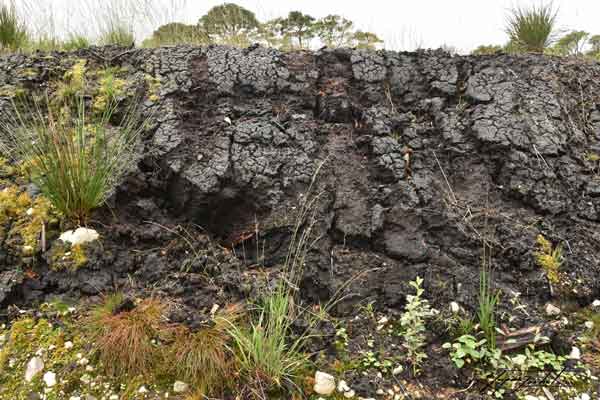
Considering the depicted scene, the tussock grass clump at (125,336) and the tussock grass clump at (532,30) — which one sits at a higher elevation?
the tussock grass clump at (532,30)

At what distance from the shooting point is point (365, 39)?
4.41 m

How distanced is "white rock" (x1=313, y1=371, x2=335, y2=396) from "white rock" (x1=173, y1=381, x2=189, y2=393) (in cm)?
59

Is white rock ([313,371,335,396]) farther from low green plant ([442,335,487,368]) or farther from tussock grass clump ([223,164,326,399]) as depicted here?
low green plant ([442,335,487,368])

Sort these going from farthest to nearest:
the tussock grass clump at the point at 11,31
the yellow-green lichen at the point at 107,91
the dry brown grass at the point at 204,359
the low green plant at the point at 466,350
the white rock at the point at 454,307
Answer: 1. the tussock grass clump at the point at 11,31
2. the yellow-green lichen at the point at 107,91
3. the white rock at the point at 454,307
4. the low green plant at the point at 466,350
5. the dry brown grass at the point at 204,359

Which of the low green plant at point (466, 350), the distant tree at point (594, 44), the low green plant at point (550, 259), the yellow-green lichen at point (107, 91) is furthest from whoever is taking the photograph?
the distant tree at point (594, 44)

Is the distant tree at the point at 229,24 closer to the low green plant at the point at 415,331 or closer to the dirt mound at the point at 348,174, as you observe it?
the dirt mound at the point at 348,174

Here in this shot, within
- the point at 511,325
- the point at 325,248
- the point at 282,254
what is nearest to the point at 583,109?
the point at 511,325

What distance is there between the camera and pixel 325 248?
261 cm

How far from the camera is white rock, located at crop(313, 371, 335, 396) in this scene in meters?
1.92

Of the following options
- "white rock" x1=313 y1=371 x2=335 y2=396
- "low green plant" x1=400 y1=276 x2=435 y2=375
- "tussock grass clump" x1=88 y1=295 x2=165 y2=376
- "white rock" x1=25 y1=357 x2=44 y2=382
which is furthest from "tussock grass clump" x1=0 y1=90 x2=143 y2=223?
"low green plant" x1=400 y1=276 x2=435 y2=375

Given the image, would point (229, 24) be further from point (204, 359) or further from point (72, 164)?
point (204, 359)

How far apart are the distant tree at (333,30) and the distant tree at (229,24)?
698mm

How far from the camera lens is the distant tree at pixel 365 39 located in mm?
4200

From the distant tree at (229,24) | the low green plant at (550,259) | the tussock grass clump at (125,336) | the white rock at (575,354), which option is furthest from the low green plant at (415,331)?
the distant tree at (229,24)
